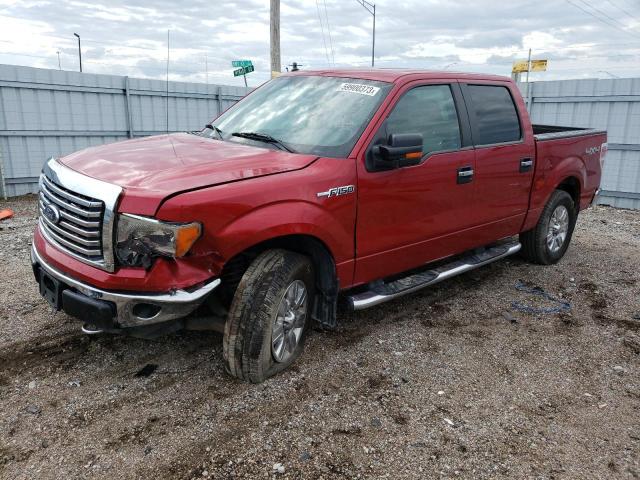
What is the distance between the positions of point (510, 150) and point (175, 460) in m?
3.83

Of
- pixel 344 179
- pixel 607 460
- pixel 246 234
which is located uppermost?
pixel 344 179

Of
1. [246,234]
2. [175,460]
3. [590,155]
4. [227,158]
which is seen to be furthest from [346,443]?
[590,155]

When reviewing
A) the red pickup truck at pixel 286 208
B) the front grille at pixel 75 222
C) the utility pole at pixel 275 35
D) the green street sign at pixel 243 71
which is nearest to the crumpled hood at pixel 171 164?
the red pickup truck at pixel 286 208

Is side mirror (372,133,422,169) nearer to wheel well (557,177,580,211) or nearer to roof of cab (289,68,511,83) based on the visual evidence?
roof of cab (289,68,511,83)

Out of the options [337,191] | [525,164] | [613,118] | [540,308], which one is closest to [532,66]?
[613,118]

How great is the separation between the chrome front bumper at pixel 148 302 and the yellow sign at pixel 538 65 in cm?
1006

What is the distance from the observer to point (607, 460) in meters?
2.87

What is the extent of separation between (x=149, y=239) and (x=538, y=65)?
10346 millimetres

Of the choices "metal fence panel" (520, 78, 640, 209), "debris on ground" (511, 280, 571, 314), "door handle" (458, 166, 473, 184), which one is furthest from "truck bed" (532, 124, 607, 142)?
"metal fence panel" (520, 78, 640, 209)

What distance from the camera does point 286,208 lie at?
3207mm

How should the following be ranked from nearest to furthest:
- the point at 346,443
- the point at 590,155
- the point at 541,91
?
the point at 346,443 < the point at 590,155 < the point at 541,91

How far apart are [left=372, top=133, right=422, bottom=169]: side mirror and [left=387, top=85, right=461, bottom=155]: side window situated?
269 millimetres

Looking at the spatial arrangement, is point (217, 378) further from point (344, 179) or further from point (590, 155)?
point (590, 155)

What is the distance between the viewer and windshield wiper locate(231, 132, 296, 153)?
3736mm
